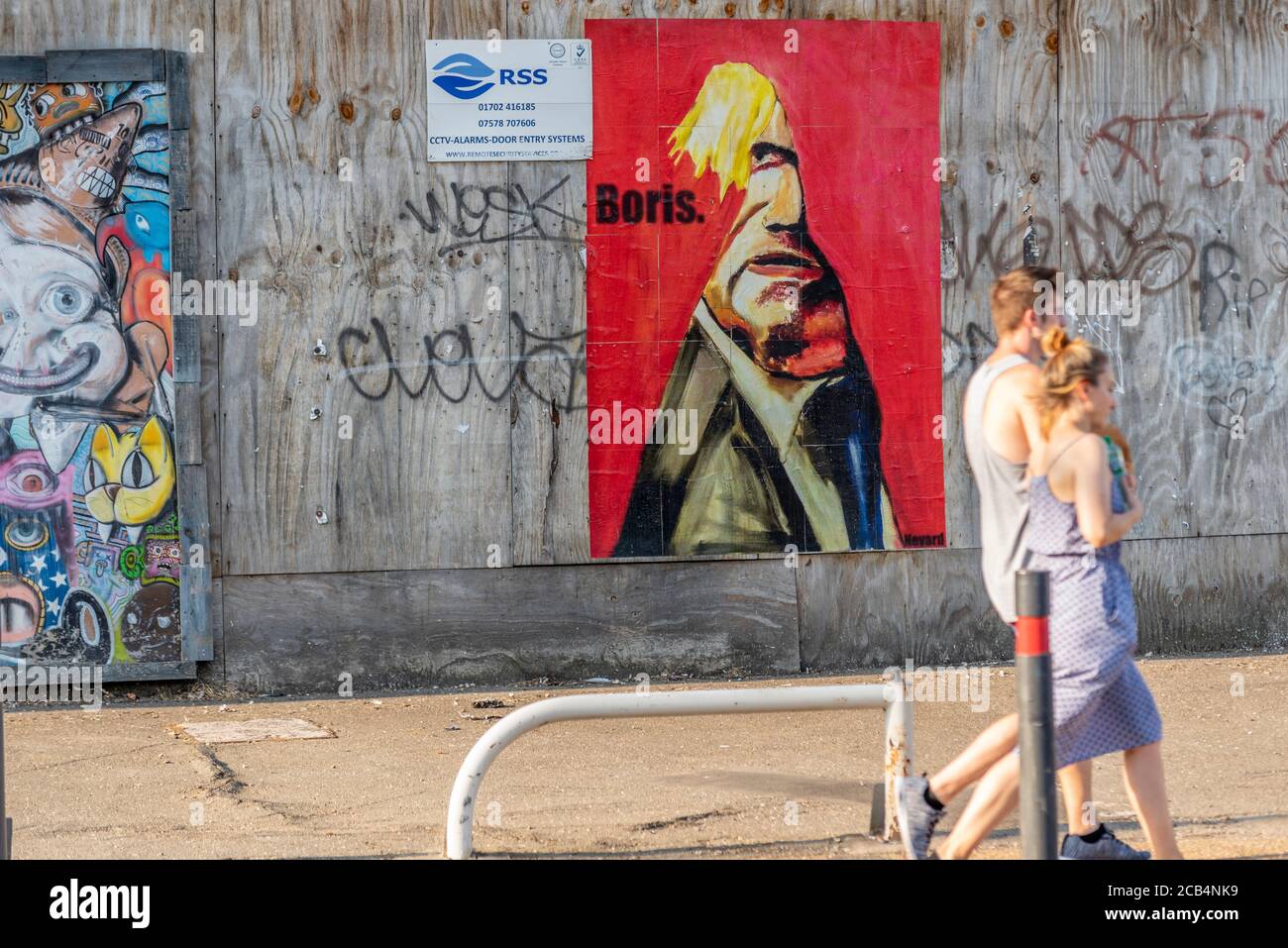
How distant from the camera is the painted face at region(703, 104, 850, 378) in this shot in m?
8.73

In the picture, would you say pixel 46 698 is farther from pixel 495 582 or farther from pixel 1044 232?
pixel 1044 232

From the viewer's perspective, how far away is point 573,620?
8.66 metres

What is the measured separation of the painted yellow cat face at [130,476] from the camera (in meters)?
8.18

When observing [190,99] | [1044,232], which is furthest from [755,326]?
[190,99]

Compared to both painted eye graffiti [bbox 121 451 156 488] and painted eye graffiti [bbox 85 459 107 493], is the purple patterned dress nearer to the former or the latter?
painted eye graffiti [bbox 121 451 156 488]

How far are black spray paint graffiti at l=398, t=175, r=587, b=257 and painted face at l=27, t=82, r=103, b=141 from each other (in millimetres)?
1776

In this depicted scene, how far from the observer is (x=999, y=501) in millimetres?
4660

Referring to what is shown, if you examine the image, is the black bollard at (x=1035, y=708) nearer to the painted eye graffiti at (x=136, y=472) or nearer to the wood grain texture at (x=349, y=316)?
the wood grain texture at (x=349, y=316)

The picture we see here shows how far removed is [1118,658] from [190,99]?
5.96 metres

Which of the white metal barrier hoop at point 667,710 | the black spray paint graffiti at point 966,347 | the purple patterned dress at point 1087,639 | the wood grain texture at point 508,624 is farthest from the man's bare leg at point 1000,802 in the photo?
the black spray paint graffiti at point 966,347

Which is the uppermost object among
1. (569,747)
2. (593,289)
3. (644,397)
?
(593,289)

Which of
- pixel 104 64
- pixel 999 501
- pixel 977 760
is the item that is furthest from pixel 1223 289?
pixel 104 64

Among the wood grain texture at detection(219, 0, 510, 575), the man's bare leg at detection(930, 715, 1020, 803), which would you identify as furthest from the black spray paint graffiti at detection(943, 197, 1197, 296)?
the man's bare leg at detection(930, 715, 1020, 803)
